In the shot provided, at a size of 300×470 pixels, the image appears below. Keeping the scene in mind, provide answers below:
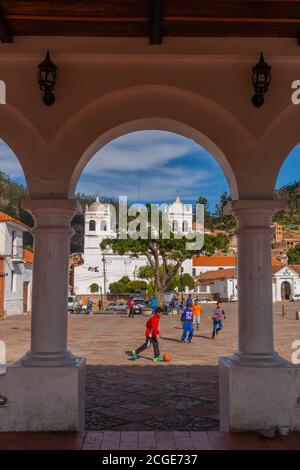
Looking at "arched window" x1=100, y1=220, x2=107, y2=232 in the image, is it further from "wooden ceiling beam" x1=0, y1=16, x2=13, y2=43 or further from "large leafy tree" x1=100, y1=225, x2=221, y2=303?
"wooden ceiling beam" x1=0, y1=16, x2=13, y2=43

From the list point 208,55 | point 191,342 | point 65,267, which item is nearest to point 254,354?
point 65,267

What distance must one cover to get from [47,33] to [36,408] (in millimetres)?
3557

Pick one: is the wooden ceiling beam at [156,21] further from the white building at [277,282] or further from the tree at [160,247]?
the white building at [277,282]

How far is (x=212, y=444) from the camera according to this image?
3990 mm

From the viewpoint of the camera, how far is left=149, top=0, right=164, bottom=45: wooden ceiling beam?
3.77 m


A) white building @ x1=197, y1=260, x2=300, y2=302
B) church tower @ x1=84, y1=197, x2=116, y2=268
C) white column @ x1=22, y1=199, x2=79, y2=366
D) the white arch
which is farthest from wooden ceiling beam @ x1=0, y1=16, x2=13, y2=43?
church tower @ x1=84, y1=197, x2=116, y2=268

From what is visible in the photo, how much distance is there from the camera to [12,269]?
29375 millimetres

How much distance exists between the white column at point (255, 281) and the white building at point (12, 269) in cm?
2438

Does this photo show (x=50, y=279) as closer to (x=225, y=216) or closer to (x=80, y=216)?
(x=225, y=216)

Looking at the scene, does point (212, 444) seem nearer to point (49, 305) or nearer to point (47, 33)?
point (49, 305)

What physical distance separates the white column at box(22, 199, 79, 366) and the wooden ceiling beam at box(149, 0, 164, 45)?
5.69 ft

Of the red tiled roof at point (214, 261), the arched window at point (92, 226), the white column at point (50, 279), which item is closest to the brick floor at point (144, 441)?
the white column at point (50, 279)

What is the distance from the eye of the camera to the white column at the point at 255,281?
14.8 ft

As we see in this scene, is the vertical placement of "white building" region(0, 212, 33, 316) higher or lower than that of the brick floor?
higher
